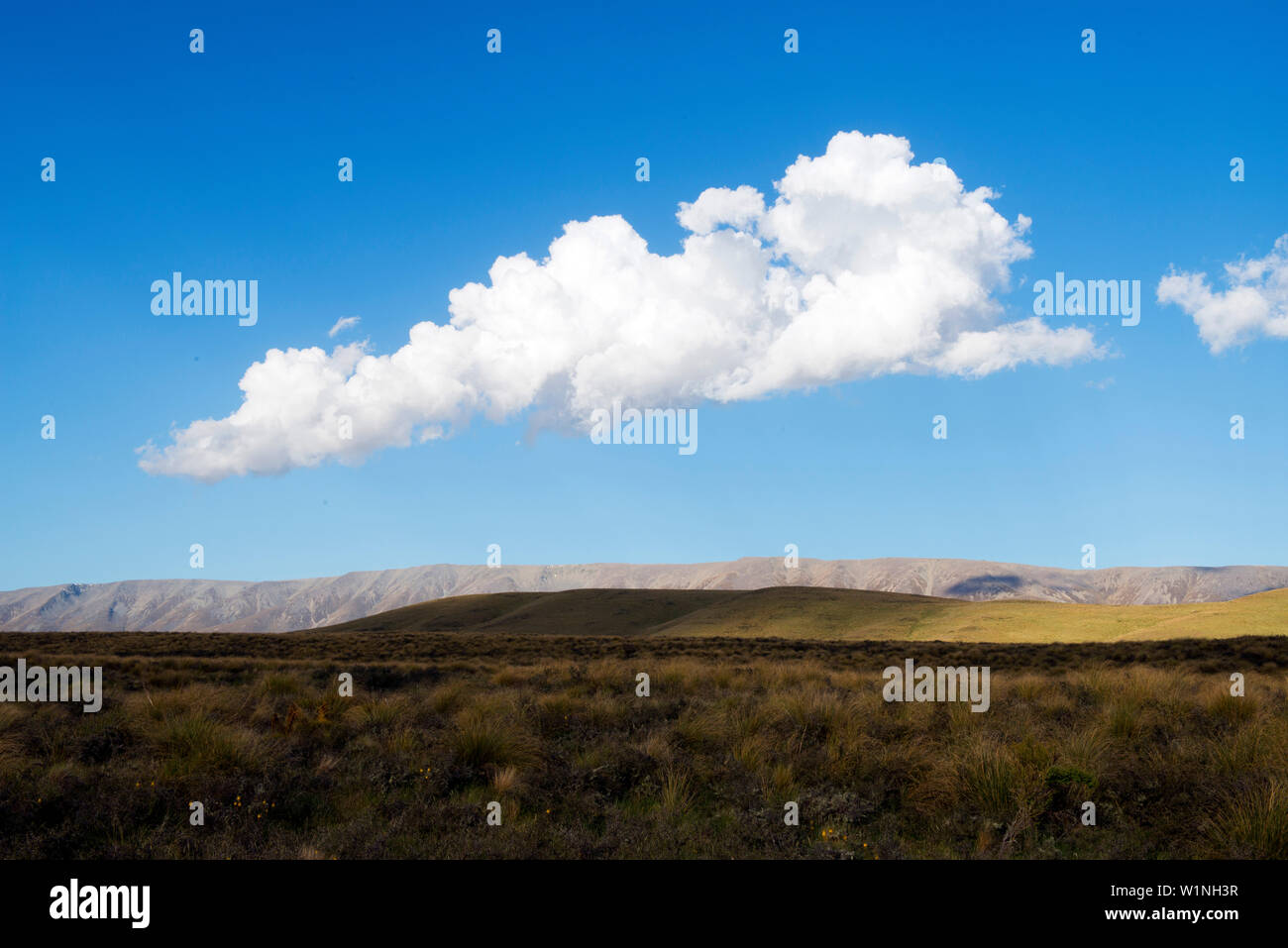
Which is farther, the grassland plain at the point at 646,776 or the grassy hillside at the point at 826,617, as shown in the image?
the grassy hillside at the point at 826,617

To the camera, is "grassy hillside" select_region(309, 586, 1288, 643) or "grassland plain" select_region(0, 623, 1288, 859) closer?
"grassland plain" select_region(0, 623, 1288, 859)

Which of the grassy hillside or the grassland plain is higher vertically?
the grassland plain

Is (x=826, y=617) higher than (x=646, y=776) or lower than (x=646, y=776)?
lower

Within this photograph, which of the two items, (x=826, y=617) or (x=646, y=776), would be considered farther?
(x=826, y=617)

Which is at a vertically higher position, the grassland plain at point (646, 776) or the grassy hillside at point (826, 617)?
the grassland plain at point (646, 776)
